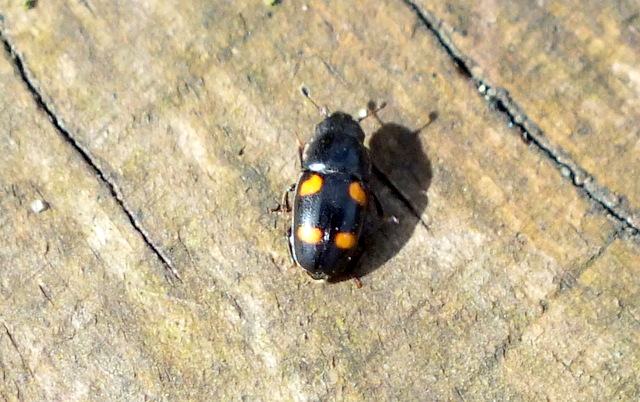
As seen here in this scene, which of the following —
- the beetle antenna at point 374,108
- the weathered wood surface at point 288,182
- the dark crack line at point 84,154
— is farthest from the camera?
the beetle antenna at point 374,108

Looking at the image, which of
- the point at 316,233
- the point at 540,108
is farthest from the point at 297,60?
the point at 540,108

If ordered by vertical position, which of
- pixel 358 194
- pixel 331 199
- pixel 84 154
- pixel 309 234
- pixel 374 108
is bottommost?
pixel 84 154

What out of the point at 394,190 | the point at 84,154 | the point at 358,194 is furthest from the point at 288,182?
the point at 84,154

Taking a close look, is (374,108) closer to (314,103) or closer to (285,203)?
(314,103)

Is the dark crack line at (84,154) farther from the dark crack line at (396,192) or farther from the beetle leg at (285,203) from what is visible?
the dark crack line at (396,192)

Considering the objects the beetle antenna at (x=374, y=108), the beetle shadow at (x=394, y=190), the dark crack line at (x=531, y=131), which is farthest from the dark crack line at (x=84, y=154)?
the dark crack line at (x=531, y=131)

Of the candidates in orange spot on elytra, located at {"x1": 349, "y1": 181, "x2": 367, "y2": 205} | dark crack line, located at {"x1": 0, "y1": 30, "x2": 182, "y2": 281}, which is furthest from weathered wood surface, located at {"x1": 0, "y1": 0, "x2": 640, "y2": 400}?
orange spot on elytra, located at {"x1": 349, "y1": 181, "x2": 367, "y2": 205}
